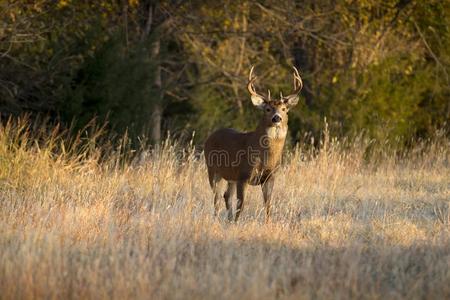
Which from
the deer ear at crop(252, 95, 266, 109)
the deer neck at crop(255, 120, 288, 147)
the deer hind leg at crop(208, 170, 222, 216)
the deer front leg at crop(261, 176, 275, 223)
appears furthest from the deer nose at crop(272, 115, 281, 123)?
the deer hind leg at crop(208, 170, 222, 216)

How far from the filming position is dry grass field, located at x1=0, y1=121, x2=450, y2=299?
6.57 meters

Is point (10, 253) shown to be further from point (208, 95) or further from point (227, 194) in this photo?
point (208, 95)

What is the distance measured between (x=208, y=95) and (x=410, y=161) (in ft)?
22.9

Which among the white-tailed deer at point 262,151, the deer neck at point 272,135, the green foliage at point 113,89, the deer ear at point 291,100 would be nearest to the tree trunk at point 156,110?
the green foliage at point 113,89

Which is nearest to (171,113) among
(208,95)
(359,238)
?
(208,95)

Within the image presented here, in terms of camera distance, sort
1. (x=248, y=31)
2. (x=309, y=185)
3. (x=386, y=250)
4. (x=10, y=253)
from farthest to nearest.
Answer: (x=248, y=31) → (x=309, y=185) → (x=386, y=250) → (x=10, y=253)

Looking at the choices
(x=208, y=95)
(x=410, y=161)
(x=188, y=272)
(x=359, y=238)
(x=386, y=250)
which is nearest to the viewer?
(x=188, y=272)

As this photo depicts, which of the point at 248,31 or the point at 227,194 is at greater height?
the point at 248,31

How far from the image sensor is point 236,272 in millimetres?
6906

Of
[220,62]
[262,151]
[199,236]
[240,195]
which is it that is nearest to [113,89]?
[220,62]

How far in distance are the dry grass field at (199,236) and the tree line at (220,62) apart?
3.32m

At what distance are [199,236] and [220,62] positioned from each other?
39.2ft

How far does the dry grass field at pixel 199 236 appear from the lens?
6.57 metres

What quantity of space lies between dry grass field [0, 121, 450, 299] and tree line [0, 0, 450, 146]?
3.32m
